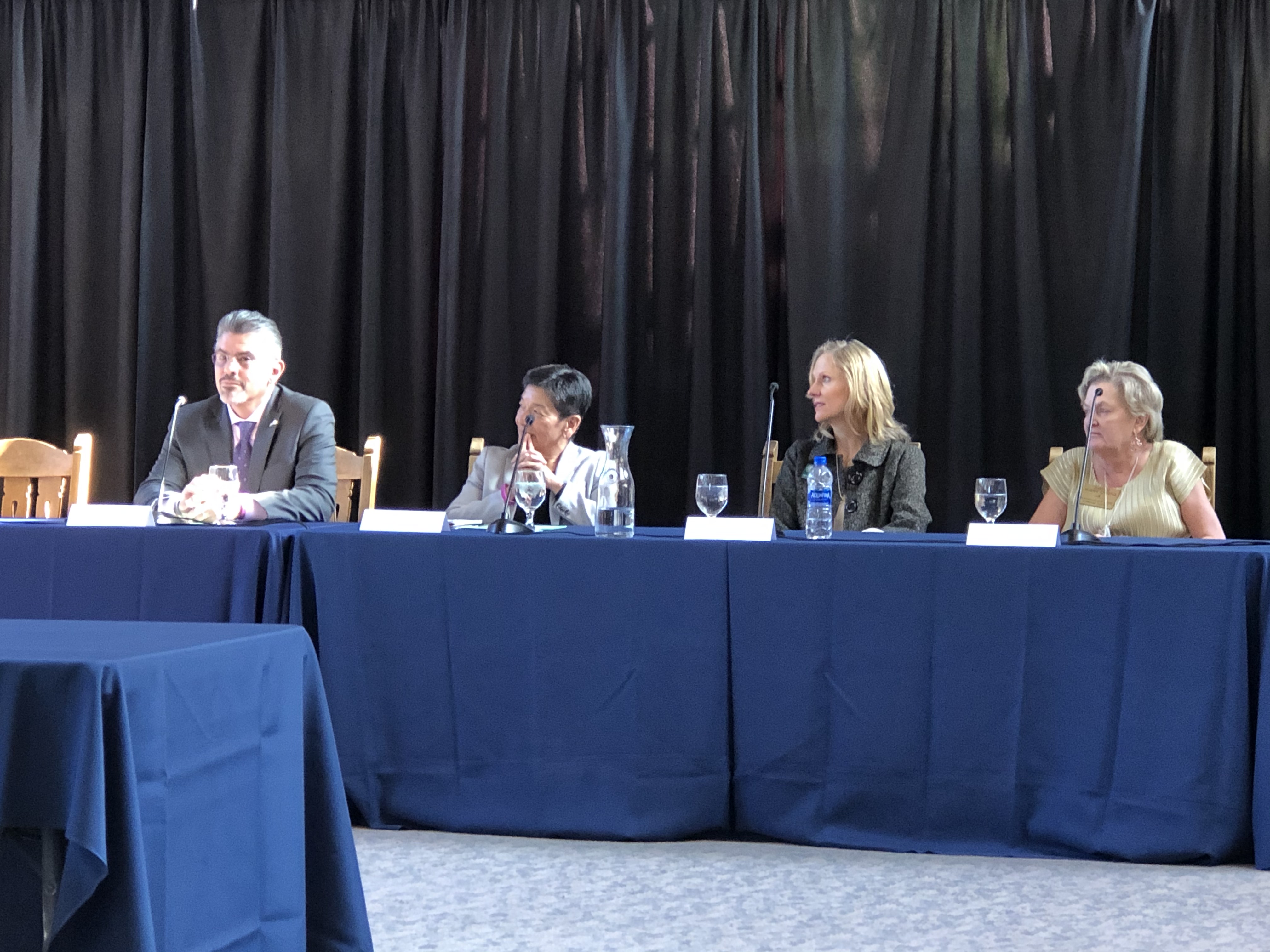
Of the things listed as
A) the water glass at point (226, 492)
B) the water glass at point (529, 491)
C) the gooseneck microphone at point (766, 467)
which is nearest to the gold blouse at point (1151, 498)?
the gooseneck microphone at point (766, 467)

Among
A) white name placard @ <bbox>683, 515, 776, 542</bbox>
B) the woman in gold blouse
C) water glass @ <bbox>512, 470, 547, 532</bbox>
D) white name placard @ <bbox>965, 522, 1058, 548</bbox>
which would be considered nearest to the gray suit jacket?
Result: water glass @ <bbox>512, 470, 547, 532</bbox>

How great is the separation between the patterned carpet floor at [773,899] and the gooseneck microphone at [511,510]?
0.61 m

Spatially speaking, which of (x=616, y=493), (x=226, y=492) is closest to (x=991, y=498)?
(x=616, y=493)

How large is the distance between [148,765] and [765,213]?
3.36 m

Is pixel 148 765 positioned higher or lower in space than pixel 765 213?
lower

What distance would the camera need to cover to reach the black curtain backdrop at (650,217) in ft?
13.7

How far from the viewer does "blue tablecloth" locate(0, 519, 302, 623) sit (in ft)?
9.10

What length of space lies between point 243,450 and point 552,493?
75 centimetres

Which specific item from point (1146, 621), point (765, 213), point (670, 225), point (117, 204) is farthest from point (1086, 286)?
point (117, 204)

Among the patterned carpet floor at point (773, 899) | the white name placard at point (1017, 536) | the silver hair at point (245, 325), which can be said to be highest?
the silver hair at point (245, 325)

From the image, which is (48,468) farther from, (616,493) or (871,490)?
(871,490)

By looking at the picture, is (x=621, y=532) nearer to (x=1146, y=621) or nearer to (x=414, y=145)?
(x=1146, y=621)

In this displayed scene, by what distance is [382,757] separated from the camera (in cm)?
280

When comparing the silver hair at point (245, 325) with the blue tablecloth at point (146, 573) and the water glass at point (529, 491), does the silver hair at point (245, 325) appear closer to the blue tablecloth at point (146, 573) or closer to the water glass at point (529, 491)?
the blue tablecloth at point (146, 573)
